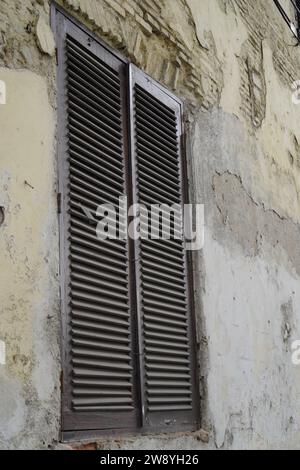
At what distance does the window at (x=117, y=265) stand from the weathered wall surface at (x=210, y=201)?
117 millimetres

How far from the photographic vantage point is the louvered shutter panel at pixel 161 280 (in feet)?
11.4

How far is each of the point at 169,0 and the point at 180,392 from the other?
2.24m

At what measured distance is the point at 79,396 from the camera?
2918 millimetres

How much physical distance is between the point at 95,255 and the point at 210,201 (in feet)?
4.29

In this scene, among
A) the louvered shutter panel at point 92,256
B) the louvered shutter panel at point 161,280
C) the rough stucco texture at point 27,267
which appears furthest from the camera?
the louvered shutter panel at point 161,280

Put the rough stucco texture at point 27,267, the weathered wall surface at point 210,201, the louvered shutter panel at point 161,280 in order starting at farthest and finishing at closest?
1. the louvered shutter panel at point 161,280
2. the weathered wall surface at point 210,201
3. the rough stucco texture at point 27,267

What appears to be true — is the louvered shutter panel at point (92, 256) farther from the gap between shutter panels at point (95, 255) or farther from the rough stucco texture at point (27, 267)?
the rough stucco texture at point (27, 267)

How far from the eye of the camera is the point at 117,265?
132 inches

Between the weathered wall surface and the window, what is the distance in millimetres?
117

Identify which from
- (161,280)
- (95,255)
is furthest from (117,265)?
(161,280)

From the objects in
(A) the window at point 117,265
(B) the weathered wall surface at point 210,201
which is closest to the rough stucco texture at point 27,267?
(B) the weathered wall surface at point 210,201

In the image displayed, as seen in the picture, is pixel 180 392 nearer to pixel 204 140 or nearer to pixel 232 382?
pixel 232 382

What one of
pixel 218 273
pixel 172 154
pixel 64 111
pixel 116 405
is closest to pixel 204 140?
pixel 172 154

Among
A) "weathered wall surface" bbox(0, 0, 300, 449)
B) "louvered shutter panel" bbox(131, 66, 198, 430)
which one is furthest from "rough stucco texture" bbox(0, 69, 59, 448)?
"louvered shutter panel" bbox(131, 66, 198, 430)
